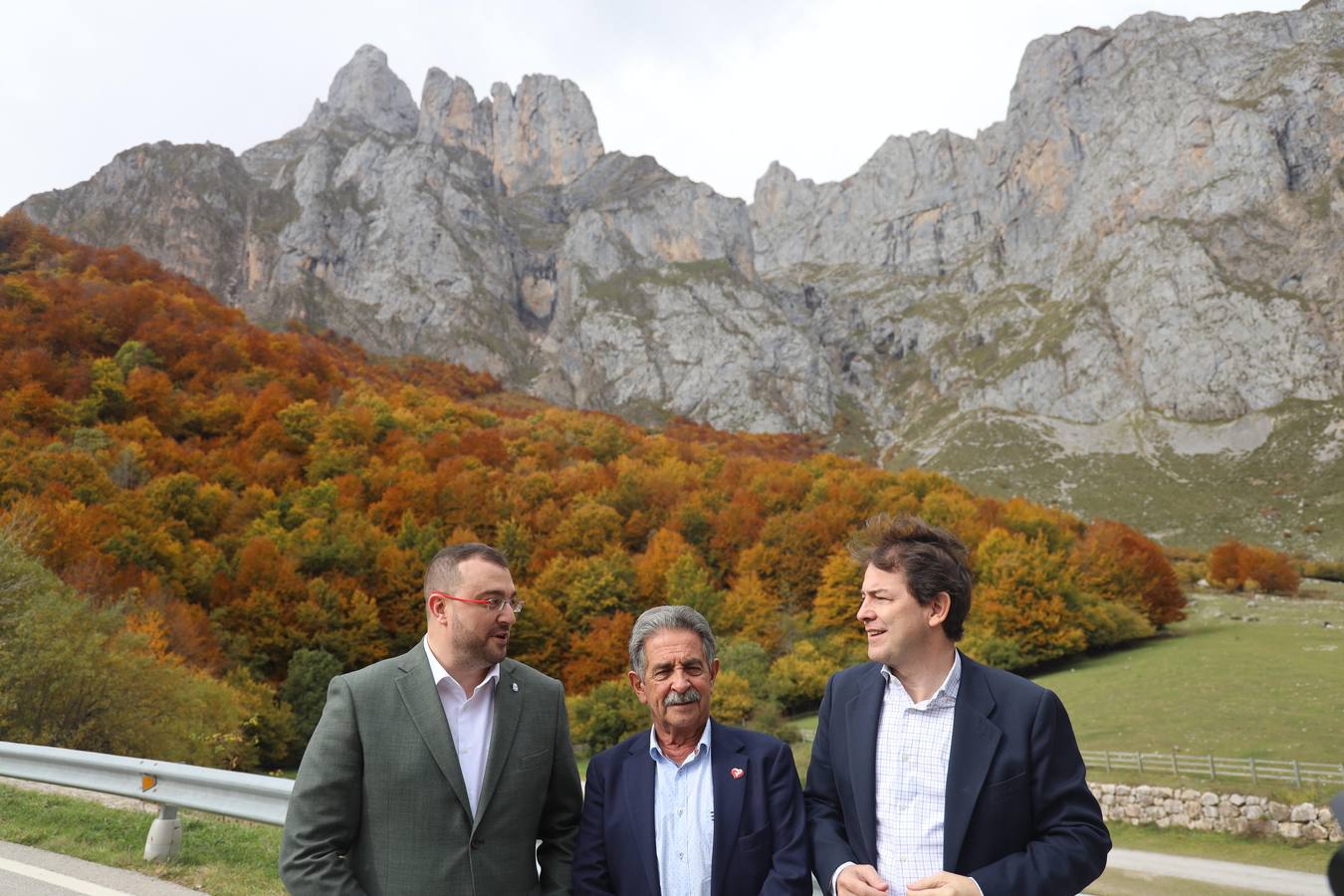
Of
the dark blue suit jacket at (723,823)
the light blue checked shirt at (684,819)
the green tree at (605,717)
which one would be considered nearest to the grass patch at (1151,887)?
the dark blue suit jacket at (723,823)

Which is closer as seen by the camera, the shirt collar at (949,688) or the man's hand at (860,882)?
the man's hand at (860,882)

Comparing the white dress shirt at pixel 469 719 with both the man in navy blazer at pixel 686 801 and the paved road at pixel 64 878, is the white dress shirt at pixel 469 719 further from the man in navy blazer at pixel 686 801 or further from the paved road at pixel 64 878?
the paved road at pixel 64 878

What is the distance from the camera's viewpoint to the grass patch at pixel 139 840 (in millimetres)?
6355

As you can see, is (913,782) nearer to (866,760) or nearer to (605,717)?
(866,760)

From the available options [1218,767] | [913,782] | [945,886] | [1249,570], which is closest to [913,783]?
[913,782]

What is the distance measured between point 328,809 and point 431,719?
51 cm

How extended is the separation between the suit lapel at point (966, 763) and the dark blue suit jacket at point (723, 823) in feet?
2.06

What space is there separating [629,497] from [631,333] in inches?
4352

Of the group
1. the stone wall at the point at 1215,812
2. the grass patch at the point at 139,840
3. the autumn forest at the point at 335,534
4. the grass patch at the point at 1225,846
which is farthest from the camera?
the autumn forest at the point at 335,534

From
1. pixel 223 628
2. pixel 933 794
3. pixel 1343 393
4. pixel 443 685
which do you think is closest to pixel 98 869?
pixel 443 685

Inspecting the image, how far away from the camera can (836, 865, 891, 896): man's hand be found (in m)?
2.98

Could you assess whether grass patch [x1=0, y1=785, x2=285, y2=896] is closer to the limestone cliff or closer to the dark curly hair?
the dark curly hair

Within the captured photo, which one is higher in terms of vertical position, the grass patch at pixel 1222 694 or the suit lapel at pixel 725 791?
the suit lapel at pixel 725 791

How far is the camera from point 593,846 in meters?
3.45
